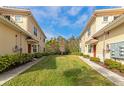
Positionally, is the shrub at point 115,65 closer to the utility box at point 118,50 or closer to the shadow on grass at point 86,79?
the utility box at point 118,50

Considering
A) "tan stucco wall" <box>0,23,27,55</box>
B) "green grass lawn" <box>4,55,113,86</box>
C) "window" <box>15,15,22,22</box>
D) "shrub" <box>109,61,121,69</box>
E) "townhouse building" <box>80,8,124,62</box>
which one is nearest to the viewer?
"green grass lawn" <box>4,55,113,86</box>

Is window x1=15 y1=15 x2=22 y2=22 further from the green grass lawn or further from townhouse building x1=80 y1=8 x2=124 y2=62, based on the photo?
the green grass lawn

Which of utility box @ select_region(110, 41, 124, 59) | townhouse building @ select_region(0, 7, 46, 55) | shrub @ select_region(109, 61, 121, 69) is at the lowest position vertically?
shrub @ select_region(109, 61, 121, 69)

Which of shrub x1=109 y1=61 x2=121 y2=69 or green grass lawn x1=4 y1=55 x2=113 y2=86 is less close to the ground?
shrub x1=109 y1=61 x2=121 y2=69

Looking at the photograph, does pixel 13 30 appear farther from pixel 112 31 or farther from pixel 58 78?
pixel 112 31

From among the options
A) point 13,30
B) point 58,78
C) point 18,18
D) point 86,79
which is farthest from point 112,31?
point 18,18

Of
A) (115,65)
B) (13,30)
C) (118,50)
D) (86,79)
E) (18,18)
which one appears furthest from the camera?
(18,18)

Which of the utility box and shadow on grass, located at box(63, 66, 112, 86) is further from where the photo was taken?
the utility box

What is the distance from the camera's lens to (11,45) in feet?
45.0

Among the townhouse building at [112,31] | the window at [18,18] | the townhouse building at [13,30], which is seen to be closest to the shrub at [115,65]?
the townhouse building at [112,31]

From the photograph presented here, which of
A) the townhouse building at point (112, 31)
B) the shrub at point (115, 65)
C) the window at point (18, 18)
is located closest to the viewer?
the shrub at point (115, 65)

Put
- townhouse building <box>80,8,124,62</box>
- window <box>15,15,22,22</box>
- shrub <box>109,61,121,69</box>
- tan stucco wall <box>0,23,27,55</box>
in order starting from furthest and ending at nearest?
window <box>15,15,22,22</box>, townhouse building <box>80,8,124,62</box>, tan stucco wall <box>0,23,27,55</box>, shrub <box>109,61,121,69</box>

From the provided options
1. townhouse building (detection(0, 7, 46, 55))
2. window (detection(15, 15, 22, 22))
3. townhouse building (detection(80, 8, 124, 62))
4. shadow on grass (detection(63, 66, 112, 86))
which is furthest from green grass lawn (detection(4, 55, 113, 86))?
window (detection(15, 15, 22, 22))
